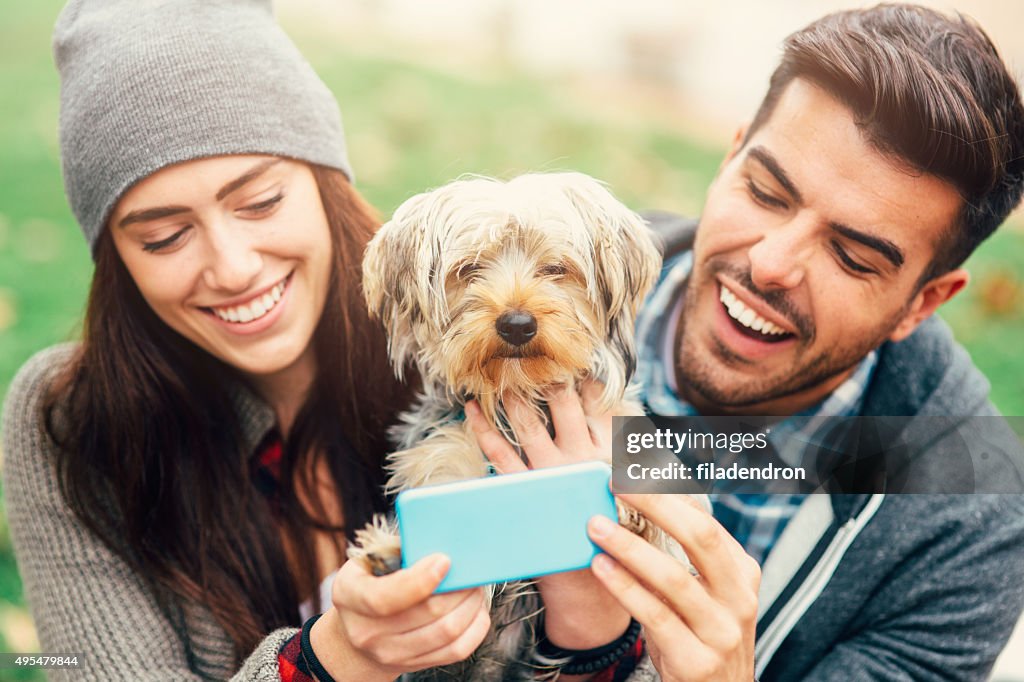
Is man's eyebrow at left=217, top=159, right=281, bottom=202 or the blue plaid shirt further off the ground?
man's eyebrow at left=217, top=159, right=281, bottom=202

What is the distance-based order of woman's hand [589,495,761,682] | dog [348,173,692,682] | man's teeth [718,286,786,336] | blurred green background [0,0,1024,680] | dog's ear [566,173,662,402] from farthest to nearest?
blurred green background [0,0,1024,680] → man's teeth [718,286,786,336] → dog's ear [566,173,662,402] → dog [348,173,692,682] → woman's hand [589,495,761,682]

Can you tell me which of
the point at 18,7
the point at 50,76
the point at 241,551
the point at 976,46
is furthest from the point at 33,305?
the point at 976,46

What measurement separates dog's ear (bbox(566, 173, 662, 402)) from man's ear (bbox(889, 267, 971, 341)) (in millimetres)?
956

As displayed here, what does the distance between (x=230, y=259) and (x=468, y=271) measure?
0.77 meters

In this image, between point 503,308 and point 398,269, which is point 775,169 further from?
point 398,269

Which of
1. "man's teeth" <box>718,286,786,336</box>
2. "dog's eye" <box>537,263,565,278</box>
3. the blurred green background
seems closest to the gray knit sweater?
"man's teeth" <box>718,286,786,336</box>

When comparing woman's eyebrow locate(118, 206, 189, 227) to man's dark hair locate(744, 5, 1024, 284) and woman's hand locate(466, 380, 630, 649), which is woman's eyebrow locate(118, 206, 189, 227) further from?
man's dark hair locate(744, 5, 1024, 284)

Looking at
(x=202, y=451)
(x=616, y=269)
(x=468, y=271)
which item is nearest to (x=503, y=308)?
(x=468, y=271)

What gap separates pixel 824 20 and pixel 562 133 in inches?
196

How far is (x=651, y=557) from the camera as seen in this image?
206 cm

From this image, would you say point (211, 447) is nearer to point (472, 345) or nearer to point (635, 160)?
point (472, 345)

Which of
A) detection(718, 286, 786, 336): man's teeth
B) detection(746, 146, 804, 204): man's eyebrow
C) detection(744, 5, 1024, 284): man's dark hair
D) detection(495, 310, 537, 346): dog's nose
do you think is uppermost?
detection(744, 5, 1024, 284): man's dark hair

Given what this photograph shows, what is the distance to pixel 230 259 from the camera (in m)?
2.59

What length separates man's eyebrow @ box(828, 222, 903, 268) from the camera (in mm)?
2635
